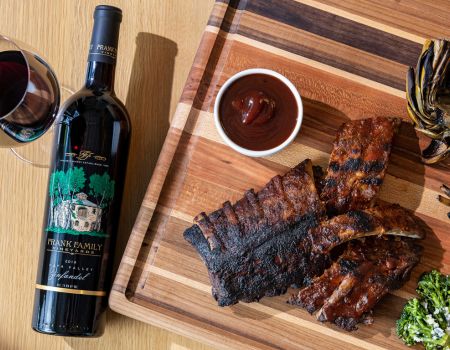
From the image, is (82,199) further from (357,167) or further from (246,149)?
(357,167)

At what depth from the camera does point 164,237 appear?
3.32m

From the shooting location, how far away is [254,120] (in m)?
3.04

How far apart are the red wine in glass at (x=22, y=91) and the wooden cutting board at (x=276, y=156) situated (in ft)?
2.57

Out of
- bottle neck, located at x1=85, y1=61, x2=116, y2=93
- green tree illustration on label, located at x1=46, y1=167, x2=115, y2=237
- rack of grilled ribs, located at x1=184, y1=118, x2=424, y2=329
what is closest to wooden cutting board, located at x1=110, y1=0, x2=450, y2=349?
rack of grilled ribs, located at x1=184, y1=118, x2=424, y2=329

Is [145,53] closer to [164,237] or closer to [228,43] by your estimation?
[228,43]

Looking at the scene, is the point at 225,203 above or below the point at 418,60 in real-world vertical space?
below

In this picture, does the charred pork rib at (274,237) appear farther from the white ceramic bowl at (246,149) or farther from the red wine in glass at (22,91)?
the red wine in glass at (22,91)

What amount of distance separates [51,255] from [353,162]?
178 cm

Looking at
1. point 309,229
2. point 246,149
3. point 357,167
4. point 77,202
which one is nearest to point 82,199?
point 77,202

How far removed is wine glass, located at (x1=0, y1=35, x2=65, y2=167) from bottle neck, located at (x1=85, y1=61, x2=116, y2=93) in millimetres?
211

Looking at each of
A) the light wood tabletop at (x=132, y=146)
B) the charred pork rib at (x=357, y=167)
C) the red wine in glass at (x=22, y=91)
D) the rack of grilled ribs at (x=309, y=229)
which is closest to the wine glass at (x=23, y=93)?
the red wine in glass at (x=22, y=91)

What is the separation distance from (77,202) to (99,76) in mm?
701

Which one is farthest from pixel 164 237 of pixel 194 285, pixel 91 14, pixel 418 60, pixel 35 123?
pixel 418 60

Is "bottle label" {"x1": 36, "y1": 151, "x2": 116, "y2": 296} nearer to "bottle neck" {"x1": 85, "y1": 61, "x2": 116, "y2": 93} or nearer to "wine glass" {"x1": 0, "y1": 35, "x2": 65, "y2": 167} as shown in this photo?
"wine glass" {"x1": 0, "y1": 35, "x2": 65, "y2": 167}
